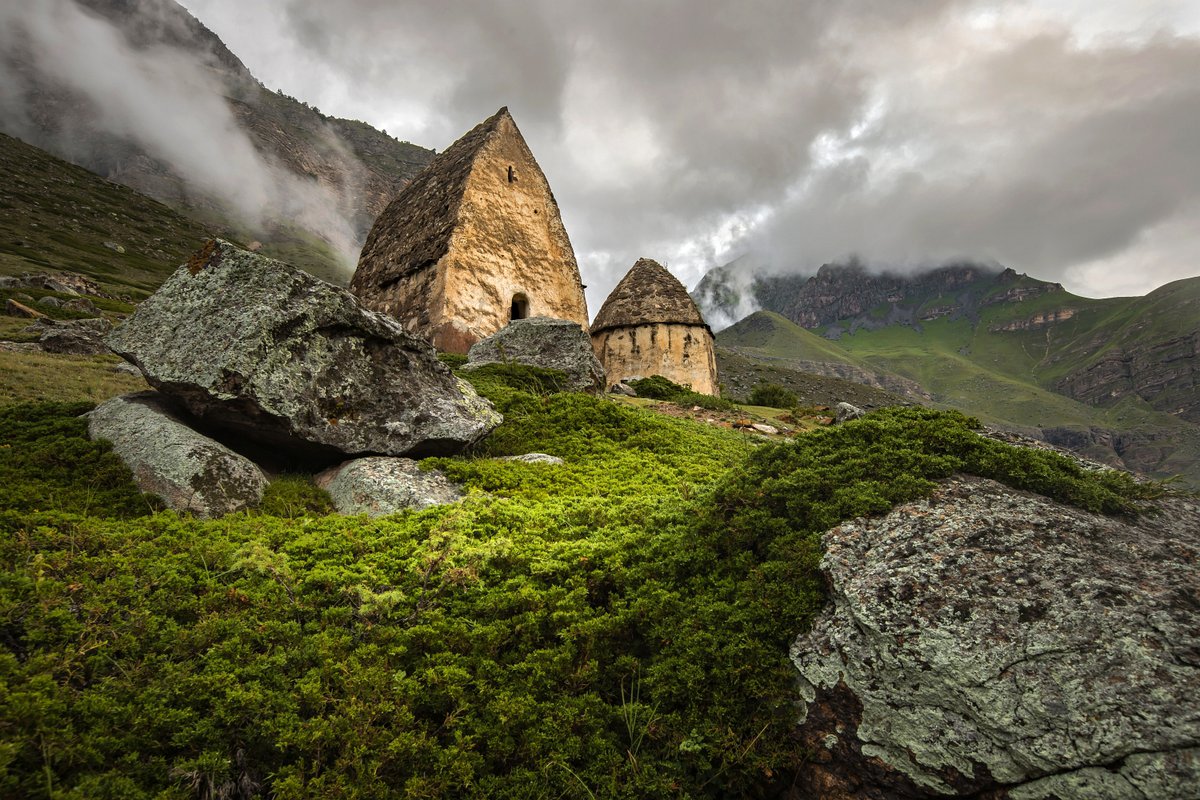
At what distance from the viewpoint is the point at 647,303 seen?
1022 inches

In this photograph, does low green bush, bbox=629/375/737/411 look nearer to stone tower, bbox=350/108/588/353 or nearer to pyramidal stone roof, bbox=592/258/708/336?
pyramidal stone roof, bbox=592/258/708/336

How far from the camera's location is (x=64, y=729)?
261cm

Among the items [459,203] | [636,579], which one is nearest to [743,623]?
[636,579]

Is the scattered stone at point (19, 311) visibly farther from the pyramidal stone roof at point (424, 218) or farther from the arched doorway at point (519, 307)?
the arched doorway at point (519, 307)

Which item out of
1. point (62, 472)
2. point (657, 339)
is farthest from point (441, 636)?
point (657, 339)

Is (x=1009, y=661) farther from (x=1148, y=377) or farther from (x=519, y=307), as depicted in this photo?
(x=1148, y=377)

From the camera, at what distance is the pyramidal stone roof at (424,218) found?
60.5 ft

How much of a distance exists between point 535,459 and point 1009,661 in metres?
7.03

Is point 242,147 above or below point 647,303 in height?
above

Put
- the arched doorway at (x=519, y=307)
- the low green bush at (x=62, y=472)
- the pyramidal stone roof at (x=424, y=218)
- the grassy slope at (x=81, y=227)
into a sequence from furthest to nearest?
the grassy slope at (x=81, y=227), the arched doorway at (x=519, y=307), the pyramidal stone roof at (x=424, y=218), the low green bush at (x=62, y=472)

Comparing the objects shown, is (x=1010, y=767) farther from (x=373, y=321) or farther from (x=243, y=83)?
(x=243, y=83)

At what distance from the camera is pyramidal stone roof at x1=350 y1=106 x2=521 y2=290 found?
60.5 ft

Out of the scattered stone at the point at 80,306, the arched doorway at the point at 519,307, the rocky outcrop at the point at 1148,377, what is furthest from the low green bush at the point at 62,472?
the rocky outcrop at the point at 1148,377

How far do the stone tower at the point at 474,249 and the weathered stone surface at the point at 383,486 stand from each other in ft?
34.0
